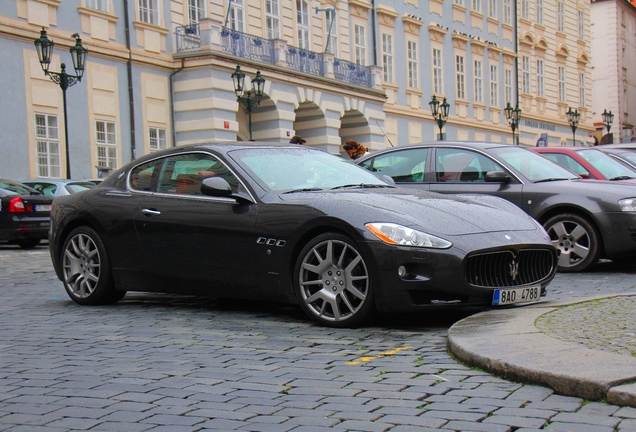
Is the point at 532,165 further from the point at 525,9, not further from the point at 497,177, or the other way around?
the point at 525,9

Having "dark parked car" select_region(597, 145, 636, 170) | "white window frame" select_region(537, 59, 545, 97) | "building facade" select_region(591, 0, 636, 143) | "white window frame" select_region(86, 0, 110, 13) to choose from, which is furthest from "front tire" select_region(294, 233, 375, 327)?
"building facade" select_region(591, 0, 636, 143)

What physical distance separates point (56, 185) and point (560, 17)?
4695 centimetres

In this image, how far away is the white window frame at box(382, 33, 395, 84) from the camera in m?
42.5

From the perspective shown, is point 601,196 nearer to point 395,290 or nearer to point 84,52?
point 395,290

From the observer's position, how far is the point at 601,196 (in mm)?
11109

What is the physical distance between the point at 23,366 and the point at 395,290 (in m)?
2.55

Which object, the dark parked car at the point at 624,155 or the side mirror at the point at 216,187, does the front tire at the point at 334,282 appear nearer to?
the side mirror at the point at 216,187

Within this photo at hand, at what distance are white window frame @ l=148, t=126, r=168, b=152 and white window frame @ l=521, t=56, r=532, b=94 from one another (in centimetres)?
3037

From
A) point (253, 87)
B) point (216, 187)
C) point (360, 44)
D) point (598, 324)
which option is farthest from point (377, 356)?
point (360, 44)

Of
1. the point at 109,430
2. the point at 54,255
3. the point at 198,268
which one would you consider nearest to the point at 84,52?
the point at 54,255

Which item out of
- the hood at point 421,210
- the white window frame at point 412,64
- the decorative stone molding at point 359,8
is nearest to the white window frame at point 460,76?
the white window frame at point 412,64

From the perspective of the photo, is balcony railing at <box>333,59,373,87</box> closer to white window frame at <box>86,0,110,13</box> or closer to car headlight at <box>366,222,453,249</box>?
white window frame at <box>86,0,110,13</box>

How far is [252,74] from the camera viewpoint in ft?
105

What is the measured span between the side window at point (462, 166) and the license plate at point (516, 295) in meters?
4.23
